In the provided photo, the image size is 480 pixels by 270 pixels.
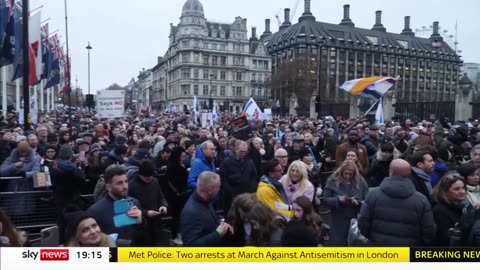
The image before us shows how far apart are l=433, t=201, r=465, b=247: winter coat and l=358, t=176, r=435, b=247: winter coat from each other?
18 centimetres

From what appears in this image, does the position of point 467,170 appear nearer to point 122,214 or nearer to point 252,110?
point 122,214

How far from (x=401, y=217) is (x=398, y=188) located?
28cm

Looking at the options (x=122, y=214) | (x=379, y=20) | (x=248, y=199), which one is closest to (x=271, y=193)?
(x=248, y=199)

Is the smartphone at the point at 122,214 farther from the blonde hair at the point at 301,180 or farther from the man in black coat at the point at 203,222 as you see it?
the blonde hair at the point at 301,180

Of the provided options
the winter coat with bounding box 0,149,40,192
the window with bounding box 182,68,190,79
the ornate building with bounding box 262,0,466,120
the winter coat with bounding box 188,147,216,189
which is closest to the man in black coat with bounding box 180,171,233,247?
the winter coat with bounding box 188,147,216,189

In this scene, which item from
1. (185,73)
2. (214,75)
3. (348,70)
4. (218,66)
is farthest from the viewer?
(348,70)

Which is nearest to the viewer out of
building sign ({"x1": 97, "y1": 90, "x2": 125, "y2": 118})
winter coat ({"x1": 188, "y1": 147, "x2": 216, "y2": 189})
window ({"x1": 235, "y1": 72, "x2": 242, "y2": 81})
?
winter coat ({"x1": 188, "y1": 147, "x2": 216, "y2": 189})

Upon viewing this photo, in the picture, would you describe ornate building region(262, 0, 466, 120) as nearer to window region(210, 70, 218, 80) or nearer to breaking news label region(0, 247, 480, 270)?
window region(210, 70, 218, 80)

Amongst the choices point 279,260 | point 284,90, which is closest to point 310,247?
point 279,260

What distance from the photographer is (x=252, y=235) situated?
3.79m

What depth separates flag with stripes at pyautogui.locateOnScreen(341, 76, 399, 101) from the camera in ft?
44.1

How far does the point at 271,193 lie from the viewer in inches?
189
